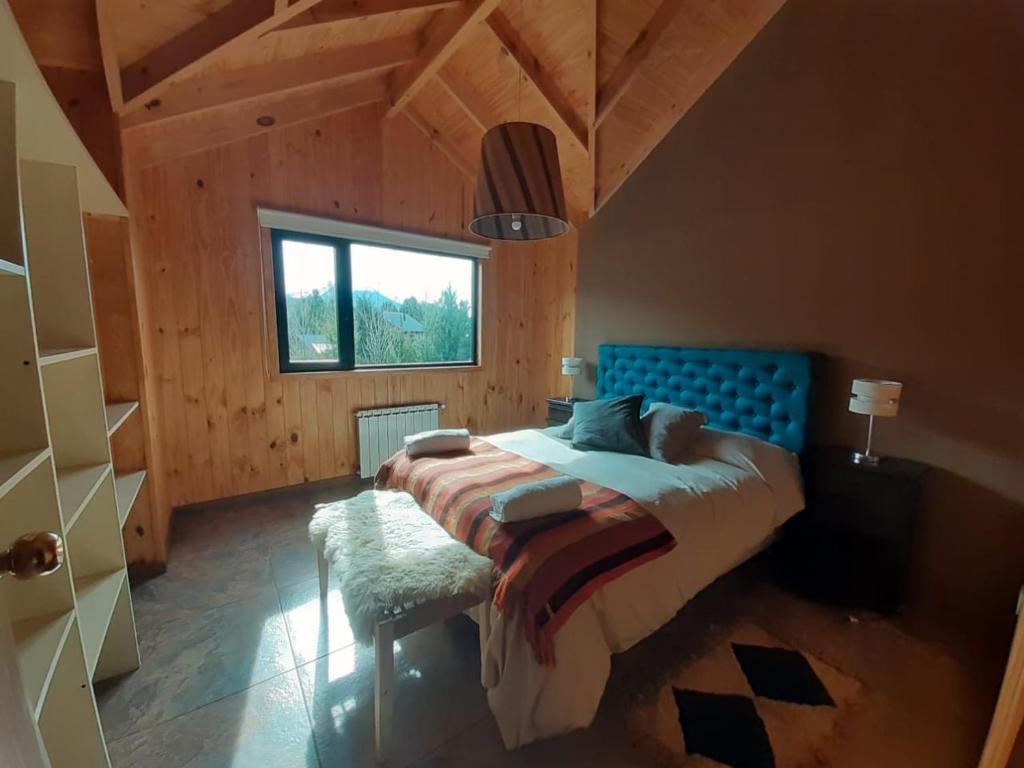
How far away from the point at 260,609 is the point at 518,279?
3.24 metres

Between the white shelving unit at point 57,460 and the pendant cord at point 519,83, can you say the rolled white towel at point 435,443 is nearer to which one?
the white shelving unit at point 57,460

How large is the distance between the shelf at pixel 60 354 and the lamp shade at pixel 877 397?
2956 mm

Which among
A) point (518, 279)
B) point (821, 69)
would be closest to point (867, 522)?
point (821, 69)

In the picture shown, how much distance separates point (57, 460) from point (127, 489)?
53 cm

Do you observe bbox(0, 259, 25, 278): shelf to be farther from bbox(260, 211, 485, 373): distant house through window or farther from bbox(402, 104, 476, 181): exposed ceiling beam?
bbox(402, 104, 476, 181): exposed ceiling beam

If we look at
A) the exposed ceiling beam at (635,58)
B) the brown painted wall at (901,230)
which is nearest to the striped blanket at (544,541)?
the brown painted wall at (901,230)

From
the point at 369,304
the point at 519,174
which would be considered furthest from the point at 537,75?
the point at 369,304

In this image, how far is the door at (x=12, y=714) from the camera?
50 centimetres

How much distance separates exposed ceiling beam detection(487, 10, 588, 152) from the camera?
264cm

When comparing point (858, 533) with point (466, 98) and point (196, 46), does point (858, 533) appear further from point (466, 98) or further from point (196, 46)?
point (196, 46)

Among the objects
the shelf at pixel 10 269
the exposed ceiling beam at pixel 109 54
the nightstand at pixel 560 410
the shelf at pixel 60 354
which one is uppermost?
the exposed ceiling beam at pixel 109 54

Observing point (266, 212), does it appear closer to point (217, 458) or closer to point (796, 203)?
point (217, 458)

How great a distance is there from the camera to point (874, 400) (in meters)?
1.96

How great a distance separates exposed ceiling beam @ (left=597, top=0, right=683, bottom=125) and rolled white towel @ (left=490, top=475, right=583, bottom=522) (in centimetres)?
257
